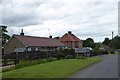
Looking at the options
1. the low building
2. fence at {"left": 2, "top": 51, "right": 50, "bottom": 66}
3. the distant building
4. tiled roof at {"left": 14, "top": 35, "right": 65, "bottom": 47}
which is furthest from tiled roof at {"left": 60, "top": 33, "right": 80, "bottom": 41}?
fence at {"left": 2, "top": 51, "right": 50, "bottom": 66}

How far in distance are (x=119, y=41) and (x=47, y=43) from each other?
148ft

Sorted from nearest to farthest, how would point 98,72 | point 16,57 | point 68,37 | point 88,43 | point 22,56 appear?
point 98,72, point 16,57, point 22,56, point 68,37, point 88,43

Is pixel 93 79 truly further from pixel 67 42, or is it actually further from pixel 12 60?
pixel 67 42

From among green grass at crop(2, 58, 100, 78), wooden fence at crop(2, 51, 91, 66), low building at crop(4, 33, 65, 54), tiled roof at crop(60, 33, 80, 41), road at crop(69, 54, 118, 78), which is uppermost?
tiled roof at crop(60, 33, 80, 41)

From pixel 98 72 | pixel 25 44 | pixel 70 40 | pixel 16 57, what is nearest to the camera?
pixel 98 72

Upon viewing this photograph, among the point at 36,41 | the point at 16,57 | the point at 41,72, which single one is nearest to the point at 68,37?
the point at 36,41

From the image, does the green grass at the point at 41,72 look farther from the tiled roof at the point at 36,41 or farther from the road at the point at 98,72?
the tiled roof at the point at 36,41

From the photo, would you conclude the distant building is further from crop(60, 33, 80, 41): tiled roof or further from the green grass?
the green grass

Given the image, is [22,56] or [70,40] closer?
[22,56]

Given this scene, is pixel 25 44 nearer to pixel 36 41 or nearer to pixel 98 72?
pixel 36 41

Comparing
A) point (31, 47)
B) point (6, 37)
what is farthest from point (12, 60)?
point (6, 37)

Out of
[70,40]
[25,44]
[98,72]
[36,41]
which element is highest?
[70,40]

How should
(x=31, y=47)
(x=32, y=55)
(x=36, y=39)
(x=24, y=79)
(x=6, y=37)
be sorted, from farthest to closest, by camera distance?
(x=6, y=37), (x=36, y=39), (x=31, y=47), (x=32, y=55), (x=24, y=79)

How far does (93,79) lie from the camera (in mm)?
15734
